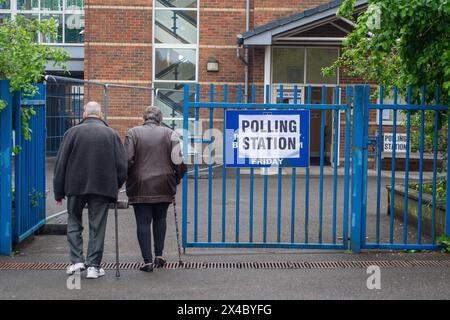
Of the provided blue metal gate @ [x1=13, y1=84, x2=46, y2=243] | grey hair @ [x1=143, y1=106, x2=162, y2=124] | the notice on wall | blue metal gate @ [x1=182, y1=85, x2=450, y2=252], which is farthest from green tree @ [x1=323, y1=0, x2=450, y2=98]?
the notice on wall

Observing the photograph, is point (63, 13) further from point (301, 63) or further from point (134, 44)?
point (301, 63)

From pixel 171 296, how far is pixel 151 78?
14.0 m

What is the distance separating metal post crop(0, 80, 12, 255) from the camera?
25.6 ft

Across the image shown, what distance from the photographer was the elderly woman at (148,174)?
7.22 meters

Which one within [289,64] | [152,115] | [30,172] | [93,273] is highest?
[289,64]

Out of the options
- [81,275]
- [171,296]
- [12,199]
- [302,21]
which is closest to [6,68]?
[12,199]

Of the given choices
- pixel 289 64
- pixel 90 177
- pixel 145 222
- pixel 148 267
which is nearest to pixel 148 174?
pixel 145 222

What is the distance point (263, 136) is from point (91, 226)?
2281mm

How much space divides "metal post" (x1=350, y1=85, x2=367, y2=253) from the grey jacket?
2687mm

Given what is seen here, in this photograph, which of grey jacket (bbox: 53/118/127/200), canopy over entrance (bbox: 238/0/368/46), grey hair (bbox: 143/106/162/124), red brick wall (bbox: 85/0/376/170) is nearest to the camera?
grey jacket (bbox: 53/118/127/200)

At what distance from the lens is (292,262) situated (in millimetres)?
7816

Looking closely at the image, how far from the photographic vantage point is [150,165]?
23.9ft

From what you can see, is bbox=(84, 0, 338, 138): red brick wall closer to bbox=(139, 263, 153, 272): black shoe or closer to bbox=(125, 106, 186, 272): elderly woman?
bbox=(125, 106, 186, 272): elderly woman

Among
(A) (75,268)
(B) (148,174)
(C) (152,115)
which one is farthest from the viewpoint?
(C) (152,115)
